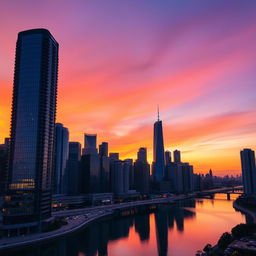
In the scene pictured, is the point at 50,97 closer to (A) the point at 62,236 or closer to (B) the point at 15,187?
(B) the point at 15,187

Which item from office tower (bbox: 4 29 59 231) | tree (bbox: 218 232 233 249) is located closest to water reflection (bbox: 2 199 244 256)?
tree (bbox: 218 232 233 249)

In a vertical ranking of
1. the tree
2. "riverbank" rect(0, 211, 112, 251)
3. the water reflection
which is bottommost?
the water reflection

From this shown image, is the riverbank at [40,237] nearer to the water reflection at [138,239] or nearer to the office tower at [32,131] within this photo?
the water reflection at [138,239]

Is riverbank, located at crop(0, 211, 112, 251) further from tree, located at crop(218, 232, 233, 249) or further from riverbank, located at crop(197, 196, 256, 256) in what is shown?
tree, located at crop(218, 232, 233, 249)

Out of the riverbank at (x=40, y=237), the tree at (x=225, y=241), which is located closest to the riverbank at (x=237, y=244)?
the tree at (x=225, y=241)

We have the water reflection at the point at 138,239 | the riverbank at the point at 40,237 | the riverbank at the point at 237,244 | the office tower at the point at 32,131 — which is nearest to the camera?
the riverbank at the point at 237,244

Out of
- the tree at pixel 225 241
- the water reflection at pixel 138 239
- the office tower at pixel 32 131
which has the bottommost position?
the water reflection at pixel 138 239

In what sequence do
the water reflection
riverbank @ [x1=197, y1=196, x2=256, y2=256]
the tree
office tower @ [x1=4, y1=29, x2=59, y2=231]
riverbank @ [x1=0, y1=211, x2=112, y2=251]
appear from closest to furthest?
riverbank @ [x1=197, y1=196, x2=256, y2=256]
the tree
riverbank @ [x1=0, y1=211, x2=112, y2=251]
the water reflection
office tower @ [x1=4, y1=29, x2=59, y2=231]

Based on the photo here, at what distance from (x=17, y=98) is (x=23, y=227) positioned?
182ft

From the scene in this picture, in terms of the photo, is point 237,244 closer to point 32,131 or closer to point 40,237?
point 40,237

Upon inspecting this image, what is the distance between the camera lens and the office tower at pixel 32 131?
96500 millimetres

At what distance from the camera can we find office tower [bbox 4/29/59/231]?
96.5 metres

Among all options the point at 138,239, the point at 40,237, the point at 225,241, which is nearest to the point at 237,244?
the point at 225,241

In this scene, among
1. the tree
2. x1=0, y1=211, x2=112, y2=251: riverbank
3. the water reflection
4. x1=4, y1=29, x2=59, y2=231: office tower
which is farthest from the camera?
x1=4, y1=29, x2=59, y2=231: office tower
